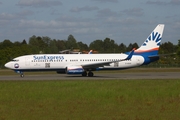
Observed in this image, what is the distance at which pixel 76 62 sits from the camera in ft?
154

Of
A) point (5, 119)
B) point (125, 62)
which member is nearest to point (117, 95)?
point (5, 119)

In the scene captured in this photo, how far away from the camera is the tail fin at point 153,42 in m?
50.6

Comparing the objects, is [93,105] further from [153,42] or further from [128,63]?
[153,42]

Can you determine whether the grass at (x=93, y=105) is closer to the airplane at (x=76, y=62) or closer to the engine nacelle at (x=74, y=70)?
the engine nacelle at (x=74, y=70)

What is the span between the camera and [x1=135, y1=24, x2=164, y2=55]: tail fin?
5059 centimetres

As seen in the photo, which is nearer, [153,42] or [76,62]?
[76,62]

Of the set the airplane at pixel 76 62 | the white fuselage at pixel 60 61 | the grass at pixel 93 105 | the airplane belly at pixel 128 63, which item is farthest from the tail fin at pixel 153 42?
the grass at pixel 93 105

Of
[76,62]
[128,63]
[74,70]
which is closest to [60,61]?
[76,62]

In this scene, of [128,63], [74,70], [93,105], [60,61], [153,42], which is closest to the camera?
[93,105]

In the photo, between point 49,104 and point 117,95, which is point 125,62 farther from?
point 49,104

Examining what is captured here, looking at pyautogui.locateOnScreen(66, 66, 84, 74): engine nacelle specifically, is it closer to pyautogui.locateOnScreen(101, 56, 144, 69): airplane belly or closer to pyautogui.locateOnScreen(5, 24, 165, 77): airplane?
pyautogui.locateOnScreen(5, 24, 165, 77): airplane

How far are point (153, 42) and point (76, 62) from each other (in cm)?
1072

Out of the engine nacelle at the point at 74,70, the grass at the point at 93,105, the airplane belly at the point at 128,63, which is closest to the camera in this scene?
the grass at the point at 93,105

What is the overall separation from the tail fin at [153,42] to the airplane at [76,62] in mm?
312
